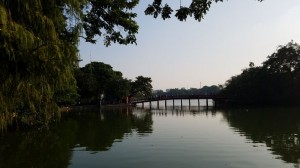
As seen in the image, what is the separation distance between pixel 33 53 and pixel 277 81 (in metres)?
78.4

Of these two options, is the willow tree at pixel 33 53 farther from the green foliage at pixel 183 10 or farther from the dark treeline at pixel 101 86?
the dark treeline at pixel 101 86

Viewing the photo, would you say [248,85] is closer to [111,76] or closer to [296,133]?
[111,76]

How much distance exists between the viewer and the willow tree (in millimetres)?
5941

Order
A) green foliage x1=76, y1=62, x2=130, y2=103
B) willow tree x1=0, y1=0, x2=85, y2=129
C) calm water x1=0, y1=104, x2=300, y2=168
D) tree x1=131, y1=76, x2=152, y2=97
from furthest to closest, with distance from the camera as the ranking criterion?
1. tree x1=131, y1=76, x2=152, y2=97
2. green foliage x1=76, y1=62, x2=130, y2=103
3. calm water x1=0, y1=104, x2=300, y2=168
4. willow tree x1=0, y1=0, x2=85, y2=129

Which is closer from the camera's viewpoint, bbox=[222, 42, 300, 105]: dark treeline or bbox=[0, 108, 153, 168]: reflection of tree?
bbox=[0, 108, 153, 168]: reflection of tree

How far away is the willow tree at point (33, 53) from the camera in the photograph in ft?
19.5

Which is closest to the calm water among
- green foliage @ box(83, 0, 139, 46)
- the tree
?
green foliage @ box(83, 0, 139, 46)

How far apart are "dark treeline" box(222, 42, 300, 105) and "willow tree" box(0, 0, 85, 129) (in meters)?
75.2

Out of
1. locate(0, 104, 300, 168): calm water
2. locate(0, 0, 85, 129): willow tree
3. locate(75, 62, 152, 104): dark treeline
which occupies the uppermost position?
locate(75, 62, 152, 104): dark treeline

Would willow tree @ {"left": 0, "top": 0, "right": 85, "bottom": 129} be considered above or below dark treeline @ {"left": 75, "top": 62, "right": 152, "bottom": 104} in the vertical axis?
below

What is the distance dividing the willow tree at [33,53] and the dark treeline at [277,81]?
75.2 metres

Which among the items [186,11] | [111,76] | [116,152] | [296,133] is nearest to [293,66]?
[111,76]

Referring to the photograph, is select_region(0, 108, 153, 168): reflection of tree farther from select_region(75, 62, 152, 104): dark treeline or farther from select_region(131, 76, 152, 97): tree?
select_region(131, 76, 152, 97): tree

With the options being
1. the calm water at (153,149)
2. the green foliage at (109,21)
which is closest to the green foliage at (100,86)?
the calm water at (153,149)
